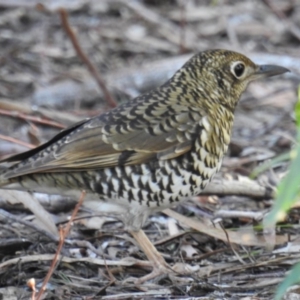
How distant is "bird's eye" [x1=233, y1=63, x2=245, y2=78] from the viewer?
5.32m

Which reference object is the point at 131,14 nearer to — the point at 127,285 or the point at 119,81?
the point at 119,81

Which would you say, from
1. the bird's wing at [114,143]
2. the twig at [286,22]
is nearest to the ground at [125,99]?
the twig at [286,22]

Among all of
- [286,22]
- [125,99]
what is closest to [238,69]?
[125,99]

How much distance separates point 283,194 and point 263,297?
1.99m

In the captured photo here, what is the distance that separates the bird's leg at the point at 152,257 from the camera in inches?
187

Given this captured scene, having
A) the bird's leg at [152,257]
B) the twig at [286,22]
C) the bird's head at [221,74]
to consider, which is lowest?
the bird's leg at [152,257]

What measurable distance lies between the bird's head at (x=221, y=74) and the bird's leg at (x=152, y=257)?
90 cm

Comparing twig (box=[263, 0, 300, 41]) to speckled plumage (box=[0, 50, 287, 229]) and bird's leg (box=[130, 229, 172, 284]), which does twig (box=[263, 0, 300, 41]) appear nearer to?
speckled plumage (box=[0, 50, 287, 229])

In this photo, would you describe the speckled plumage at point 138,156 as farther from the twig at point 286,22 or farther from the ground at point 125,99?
the twig at point 286,22

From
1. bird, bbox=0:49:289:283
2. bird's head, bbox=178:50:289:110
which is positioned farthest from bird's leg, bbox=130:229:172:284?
bird's head, bbox=178:50:289:110

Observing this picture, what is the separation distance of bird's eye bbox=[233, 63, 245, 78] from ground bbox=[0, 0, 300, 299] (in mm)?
477

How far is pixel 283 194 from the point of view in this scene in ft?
7.80

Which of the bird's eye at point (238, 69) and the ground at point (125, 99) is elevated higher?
the bird's eye at point (238, 69)

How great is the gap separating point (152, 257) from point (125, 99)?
11.8ft
